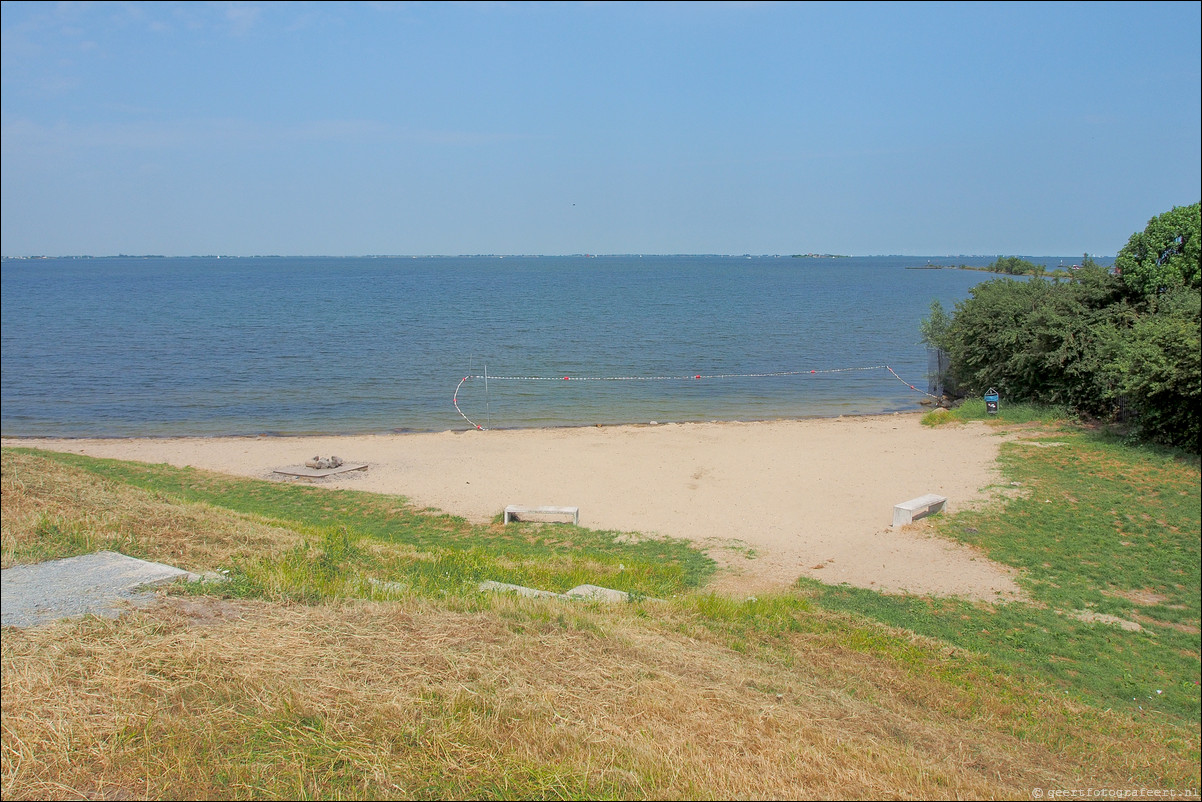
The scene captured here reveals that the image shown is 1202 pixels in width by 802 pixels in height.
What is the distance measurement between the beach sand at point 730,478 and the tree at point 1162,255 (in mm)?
4501

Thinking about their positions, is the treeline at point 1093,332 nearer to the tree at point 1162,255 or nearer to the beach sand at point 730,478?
the tree at point 1162,255

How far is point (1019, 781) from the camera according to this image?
3807 millimetres

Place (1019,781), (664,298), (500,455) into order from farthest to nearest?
(664,298)
(500,455)
(1019,781)

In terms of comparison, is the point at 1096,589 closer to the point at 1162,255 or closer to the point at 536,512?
the point at 536,512

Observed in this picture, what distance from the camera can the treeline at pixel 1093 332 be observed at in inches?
428

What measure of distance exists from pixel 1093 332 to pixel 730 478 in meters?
8.67

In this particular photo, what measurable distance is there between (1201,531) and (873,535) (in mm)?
8604

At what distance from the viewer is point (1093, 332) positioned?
17156 mm

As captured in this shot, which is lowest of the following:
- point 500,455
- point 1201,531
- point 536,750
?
point 500,455

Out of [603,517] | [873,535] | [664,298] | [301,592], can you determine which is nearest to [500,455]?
[603,517]

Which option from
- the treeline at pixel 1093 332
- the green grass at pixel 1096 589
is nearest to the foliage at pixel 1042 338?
the treeline at pixel 1093 332

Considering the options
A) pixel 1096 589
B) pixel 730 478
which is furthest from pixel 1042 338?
pixel 1096 589

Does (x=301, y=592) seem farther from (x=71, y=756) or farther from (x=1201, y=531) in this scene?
(x=1201, y=531)

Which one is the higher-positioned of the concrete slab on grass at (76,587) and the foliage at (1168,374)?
the foliage at (1168,374)
